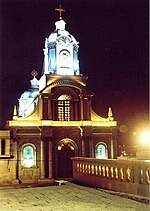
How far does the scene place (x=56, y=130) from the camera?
3350 cm

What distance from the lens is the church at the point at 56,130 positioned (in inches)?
1262

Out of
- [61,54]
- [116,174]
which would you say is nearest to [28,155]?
[61,54]

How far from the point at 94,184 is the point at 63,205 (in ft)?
19.2

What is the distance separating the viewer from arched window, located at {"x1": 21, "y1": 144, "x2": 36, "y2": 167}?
32312mm

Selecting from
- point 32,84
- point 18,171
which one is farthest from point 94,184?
point 32,84

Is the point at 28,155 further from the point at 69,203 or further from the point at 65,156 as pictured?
the point at 69,203

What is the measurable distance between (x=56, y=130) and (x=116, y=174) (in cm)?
2102

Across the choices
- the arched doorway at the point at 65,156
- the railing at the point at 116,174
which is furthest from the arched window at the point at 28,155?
the railing at the point at 116,174

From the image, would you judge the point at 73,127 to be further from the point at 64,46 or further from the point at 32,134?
the point at 64,46

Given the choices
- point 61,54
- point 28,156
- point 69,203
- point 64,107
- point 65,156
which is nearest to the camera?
point 69,203

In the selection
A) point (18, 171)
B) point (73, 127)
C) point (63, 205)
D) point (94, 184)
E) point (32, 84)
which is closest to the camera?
point (63, 205)

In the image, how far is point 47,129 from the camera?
32.9 meters

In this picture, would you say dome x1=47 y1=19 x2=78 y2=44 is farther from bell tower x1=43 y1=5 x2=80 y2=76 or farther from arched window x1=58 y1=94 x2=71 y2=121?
arched window x1=58 y1=94 x2=71 y2=121

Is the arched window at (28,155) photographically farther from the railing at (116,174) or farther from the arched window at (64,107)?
the railing at (116,174)
